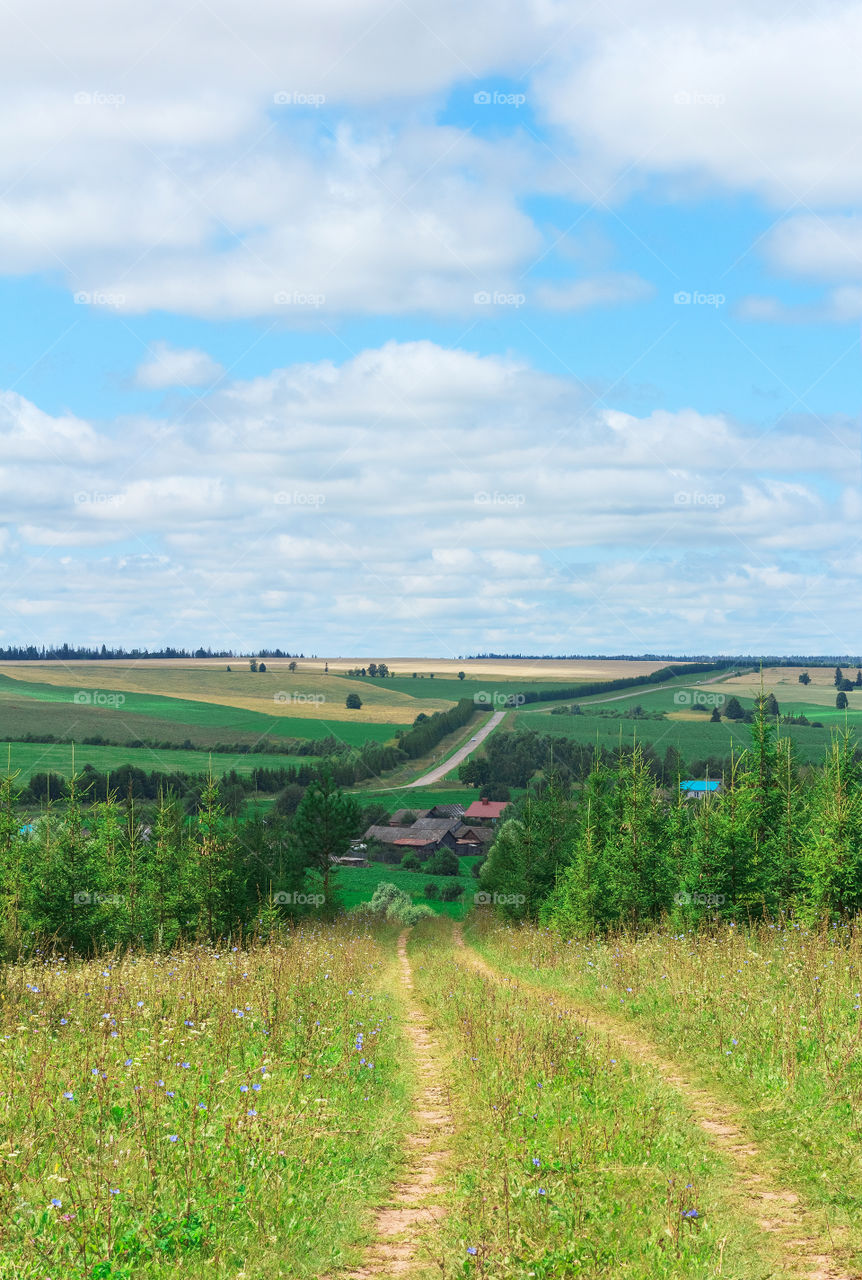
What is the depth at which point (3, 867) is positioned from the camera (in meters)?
36.8

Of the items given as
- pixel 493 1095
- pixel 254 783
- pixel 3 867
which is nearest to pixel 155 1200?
pixel 493 1095

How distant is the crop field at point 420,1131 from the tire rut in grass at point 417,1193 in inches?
1.1

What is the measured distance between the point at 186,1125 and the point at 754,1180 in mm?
4583

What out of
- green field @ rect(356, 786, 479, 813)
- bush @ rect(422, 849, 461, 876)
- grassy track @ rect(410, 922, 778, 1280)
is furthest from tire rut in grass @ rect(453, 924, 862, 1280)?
green field @ rect(356, 786, 479, 813)

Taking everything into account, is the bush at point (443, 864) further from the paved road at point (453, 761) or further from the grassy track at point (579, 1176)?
the grassy track at point (579, 1176)

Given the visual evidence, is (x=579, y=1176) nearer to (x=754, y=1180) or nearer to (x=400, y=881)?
(x=754, y=1180)

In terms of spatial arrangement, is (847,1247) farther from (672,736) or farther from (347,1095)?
(672,736)

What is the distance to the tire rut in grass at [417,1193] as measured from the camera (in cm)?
600

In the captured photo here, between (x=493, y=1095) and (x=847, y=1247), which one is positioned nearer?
(x=847, y=1247)

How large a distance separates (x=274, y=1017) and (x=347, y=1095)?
1.86 metres

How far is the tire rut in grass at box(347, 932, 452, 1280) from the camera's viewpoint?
600 cm

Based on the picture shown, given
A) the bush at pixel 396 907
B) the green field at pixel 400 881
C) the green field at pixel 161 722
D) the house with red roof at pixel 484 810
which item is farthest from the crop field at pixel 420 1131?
the green field at pixel 161 722

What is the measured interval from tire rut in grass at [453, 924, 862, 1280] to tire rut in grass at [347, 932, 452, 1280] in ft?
7.79

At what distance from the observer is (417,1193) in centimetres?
719
